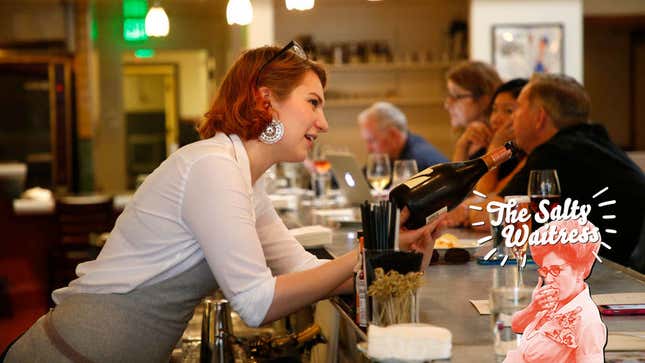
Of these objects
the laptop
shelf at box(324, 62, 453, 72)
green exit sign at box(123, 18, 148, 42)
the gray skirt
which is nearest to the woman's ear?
the gray skirt

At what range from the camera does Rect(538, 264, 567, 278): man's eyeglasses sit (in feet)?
5.43

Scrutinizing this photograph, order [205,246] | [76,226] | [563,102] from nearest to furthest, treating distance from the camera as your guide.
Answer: [205,246] < [563,102] < [76,226]

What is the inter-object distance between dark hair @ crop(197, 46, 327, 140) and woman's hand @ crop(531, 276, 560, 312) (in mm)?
794

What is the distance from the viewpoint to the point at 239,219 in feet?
6.28

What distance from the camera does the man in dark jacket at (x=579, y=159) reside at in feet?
10.9

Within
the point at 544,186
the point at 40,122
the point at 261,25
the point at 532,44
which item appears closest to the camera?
the point at 544,186

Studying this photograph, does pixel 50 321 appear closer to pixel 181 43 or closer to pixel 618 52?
pixel 181 43

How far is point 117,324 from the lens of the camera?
79.0 inches

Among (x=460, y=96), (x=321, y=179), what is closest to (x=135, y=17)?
(x=460, y=96)

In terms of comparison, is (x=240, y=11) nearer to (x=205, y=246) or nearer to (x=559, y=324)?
(x=205, y=246)

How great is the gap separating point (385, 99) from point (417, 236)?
24.5 feet

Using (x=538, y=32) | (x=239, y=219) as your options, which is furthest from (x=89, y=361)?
(x=538, y=32)

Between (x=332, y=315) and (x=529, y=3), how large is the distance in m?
6.77

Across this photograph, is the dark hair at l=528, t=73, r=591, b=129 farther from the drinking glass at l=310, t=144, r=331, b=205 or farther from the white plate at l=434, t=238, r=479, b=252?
the drinking glass at l=310, t=144, r=331, b=205
